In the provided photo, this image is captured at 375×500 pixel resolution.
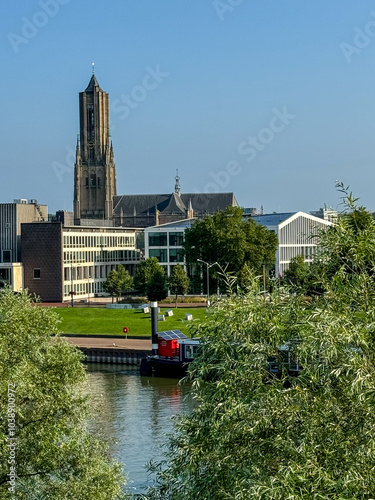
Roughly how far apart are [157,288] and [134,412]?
1978 inches

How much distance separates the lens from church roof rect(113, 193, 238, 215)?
548ft

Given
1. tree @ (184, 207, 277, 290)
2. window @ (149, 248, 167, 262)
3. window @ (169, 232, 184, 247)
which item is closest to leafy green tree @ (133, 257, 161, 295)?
tree @ (184, 207, 277, 290)

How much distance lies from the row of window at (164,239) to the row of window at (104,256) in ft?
27.9

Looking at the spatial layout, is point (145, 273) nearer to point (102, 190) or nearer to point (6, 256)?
point (6, 256)

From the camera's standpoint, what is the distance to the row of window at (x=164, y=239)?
111938mm

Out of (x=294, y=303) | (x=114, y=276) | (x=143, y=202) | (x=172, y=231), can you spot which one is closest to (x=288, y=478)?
(x=294, y=303)

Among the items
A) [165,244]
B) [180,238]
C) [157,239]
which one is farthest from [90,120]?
[180,238]

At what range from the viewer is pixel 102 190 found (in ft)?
582

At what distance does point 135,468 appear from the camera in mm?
33875

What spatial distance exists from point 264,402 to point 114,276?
8917cm

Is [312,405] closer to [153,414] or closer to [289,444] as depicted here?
[289,444]

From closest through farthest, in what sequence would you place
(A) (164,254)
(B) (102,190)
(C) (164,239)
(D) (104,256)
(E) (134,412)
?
1. (E) (134,412)
2. (C) (164,239)
3. (A) (164,254)
4. (D) (104,256)
5. (B) (102,190)

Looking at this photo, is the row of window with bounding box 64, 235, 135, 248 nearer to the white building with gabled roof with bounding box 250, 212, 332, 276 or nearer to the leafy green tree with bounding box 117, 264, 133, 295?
the leafy green tree with bounding box 117, 264, 133, 295

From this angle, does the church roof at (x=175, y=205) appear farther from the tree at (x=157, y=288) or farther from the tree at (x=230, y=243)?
the tree at (x=157, y=288)
